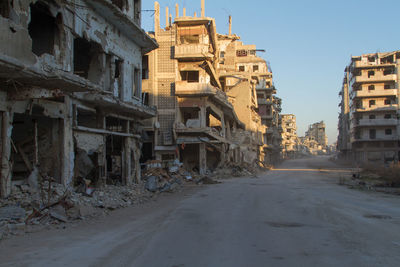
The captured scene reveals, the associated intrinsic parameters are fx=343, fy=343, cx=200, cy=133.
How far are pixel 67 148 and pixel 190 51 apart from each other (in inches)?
817

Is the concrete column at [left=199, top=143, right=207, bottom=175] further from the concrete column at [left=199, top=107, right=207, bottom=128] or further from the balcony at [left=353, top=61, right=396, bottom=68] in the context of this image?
the balcony at [left=353, top=61, right=396, bottom=68]

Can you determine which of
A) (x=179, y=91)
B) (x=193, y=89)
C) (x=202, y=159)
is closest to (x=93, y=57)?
(x=179, y=91)

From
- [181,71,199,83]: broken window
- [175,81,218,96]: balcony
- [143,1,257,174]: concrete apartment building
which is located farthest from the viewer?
[181,71,199,83]: broken window

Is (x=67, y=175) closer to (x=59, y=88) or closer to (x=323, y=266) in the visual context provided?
(x=59, y=88)

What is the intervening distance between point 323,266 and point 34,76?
819cm

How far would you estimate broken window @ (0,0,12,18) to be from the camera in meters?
A: 9.48

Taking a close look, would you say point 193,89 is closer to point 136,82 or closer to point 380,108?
point 136,82

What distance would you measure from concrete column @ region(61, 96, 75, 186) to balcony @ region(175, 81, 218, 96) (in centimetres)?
1862

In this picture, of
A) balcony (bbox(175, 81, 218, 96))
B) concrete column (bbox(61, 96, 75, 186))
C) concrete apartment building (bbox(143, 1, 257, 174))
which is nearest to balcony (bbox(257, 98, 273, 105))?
concrete apartment building (bbox(143, 1, 257, 174))

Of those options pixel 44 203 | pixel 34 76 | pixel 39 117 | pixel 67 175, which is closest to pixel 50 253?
pixel 44 203

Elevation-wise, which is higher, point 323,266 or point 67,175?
point 67,175

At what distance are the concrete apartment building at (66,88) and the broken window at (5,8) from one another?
28 millimetres

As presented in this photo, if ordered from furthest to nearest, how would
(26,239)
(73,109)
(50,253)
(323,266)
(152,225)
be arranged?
(73,109)
(152,225)
(26,239)
(50,253)
(323,266)

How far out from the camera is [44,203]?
991 cm
